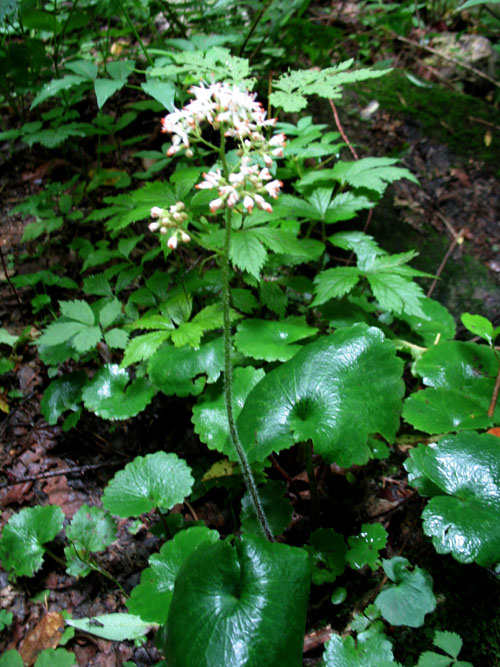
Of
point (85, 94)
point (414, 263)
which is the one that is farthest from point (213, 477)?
point (85, 94)

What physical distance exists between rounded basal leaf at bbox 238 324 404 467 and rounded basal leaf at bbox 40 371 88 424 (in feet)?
3.62

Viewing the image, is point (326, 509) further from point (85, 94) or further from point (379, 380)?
point (85, 94)

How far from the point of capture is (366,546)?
159cm

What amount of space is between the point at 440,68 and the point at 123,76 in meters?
3.12

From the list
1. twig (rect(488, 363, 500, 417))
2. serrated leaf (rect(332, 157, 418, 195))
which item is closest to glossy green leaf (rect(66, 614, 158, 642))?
twig (rect(488, 363, 500, 417))

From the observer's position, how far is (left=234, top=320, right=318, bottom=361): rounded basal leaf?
5.82ft

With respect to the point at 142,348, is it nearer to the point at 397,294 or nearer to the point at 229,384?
the point at 229,384

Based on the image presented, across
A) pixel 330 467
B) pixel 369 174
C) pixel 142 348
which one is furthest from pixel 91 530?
pixel 369 174

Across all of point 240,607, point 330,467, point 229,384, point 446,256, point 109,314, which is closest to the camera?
point 240,607

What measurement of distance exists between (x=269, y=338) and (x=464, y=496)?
95cm

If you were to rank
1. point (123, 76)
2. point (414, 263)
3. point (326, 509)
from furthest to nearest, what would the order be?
point (414, 263) → point (123, 76) → point (326, 509)

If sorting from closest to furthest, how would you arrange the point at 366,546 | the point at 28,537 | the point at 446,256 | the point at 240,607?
the point at 240,607, the point at 366,546, the point at 28,537, the point at 446,256

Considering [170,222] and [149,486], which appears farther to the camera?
[149,486]

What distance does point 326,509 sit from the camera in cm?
188
